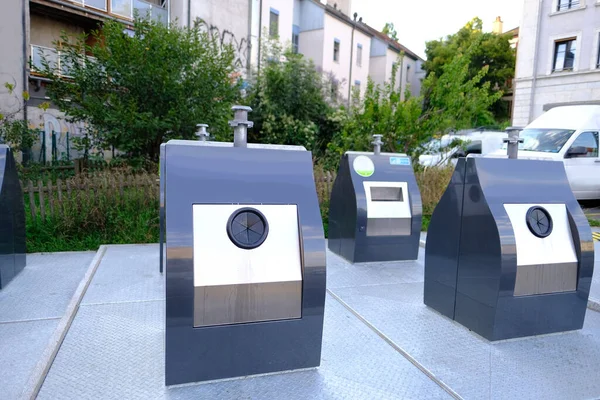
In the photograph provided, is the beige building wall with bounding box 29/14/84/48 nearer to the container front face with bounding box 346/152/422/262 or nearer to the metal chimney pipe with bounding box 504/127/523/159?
the container front face with bounding box 346/152/422/262

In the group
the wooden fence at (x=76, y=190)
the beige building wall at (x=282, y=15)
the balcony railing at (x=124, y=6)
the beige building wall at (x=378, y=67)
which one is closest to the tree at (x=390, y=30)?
the beige building wall at (x=378, y=67)

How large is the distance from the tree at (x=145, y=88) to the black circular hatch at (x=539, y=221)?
248 inches

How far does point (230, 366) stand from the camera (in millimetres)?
2656

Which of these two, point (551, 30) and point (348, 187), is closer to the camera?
point (348, 187)

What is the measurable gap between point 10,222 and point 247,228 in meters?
3.03

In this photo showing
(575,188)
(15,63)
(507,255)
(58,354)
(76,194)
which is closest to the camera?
(58,354)

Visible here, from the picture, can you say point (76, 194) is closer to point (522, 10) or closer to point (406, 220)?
point (406, 220)

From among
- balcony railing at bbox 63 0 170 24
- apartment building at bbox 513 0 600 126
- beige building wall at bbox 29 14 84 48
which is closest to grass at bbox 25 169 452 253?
beige building wall at bbox 29 14 84 48

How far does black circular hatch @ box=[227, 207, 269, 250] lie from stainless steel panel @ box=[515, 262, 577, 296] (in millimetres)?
1902

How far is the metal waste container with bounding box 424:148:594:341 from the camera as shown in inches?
129

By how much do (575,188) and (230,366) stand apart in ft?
35.6

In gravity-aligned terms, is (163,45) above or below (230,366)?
above

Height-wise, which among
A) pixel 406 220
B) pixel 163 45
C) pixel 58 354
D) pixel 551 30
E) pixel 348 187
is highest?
pixel 551 30

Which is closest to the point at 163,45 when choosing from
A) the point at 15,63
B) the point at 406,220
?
the point at 406,220
